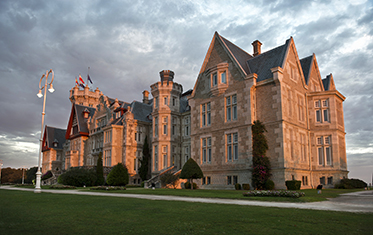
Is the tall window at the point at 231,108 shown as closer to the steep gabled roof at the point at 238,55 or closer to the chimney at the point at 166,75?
the steep gabled roof at the point at 238,55

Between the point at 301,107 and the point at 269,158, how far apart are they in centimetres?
747

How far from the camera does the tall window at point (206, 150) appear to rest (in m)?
34.0

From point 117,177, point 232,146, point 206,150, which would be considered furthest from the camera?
point 117,177

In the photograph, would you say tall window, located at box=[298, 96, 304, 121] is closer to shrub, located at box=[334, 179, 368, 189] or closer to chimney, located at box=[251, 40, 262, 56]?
shrub, located at box=[334, 179, 368, 189]

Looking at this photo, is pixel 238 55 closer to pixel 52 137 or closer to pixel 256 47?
pixel 256 47

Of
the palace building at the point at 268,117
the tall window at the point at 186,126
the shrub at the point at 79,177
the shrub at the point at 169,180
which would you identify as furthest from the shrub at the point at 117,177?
the tall window at the point at 186,126

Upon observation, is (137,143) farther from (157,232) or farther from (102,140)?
(157,232)

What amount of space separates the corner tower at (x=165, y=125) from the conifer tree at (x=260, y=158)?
53.0 feet

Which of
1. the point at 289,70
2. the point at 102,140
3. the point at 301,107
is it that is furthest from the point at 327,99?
the point at 102,140

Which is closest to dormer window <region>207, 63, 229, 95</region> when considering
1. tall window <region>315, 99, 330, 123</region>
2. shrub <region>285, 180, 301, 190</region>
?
tall window <region>315, 99, 330, 123</region>

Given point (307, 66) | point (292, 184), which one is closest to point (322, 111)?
point (307, 66)

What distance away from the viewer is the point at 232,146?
31.0 metres

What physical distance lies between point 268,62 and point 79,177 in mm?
28805

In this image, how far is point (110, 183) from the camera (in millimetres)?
40812
